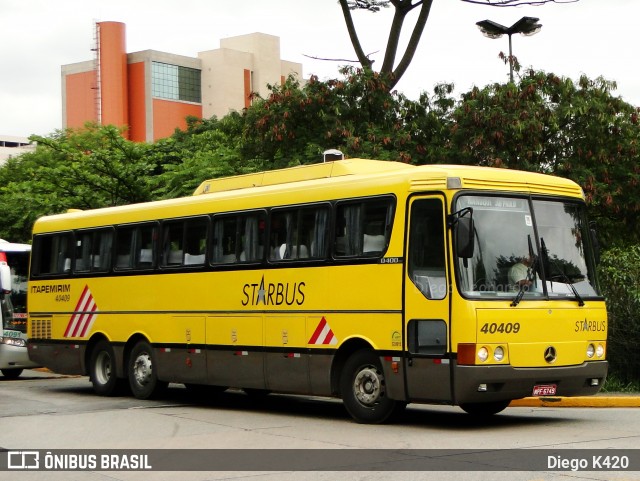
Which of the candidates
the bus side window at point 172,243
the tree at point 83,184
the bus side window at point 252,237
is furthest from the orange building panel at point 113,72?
the bus side window at point 252,237

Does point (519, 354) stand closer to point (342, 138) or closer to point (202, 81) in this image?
point (342, 138)

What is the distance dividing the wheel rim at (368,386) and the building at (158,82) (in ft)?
266

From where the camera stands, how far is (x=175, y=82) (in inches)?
4080

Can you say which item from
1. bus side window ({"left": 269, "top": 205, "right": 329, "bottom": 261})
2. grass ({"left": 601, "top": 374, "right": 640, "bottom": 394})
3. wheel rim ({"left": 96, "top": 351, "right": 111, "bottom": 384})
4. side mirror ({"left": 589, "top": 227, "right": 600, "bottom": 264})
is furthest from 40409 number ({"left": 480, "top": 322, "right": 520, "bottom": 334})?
wheel rim ({"left": 96, "top": 351, "right": 111, "bottom": 384})

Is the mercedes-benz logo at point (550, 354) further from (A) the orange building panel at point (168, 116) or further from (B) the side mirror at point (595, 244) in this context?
(A) the orange building panel at point (168, 116)

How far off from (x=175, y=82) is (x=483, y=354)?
9312 cm

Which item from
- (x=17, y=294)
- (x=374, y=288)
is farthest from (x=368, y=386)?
(x=17, y=294)

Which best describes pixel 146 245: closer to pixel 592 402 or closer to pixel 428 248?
pixel 428 248

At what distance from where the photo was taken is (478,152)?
24453 mm

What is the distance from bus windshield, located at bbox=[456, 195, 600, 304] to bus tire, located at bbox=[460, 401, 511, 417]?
1.97 m

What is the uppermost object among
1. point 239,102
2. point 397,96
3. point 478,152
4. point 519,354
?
point 239,102

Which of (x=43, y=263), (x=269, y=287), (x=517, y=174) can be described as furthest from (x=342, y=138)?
(x=517, y=174)
